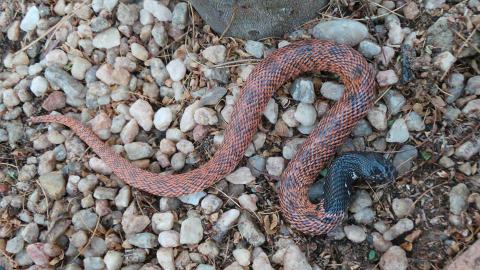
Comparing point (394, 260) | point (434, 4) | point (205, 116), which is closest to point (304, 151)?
point (205, 116)

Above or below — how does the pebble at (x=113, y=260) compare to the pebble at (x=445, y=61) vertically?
below

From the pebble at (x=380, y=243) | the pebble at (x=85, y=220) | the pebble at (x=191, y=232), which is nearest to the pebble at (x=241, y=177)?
the pebble at (x=191, y=232)

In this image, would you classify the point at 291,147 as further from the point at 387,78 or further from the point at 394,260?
the point at 394,260

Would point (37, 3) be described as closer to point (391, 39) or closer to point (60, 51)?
point (60, 51)

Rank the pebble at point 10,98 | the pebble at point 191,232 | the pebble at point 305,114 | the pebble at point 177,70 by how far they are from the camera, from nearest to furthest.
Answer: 1. the pebble at point 191,232
2. the pebble at point 305,114
3. the pebble at point 177,70
4. the pebble at point 10,98

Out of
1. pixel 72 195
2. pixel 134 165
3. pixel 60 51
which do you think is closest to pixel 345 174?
pixel 134 165

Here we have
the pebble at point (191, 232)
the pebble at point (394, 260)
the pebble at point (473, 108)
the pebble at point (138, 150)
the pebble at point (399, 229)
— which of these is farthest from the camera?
the pebble at point (138, 150)

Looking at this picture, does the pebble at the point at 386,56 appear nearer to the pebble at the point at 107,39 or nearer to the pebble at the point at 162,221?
the pebble at the point at 162,221
